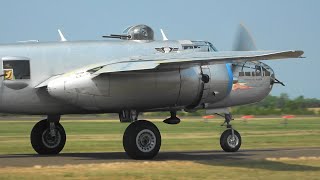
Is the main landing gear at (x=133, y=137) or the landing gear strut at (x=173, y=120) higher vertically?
the landing gear strut at (x=173, y=120)

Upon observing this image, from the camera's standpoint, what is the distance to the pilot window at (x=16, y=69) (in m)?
23.9

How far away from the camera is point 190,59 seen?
71.7 ft

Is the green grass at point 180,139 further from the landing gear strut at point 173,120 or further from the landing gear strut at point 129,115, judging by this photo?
the landing gear strut at point 129,115

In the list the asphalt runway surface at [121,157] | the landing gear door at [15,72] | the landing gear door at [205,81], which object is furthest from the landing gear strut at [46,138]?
the landing gear door at [205,81]

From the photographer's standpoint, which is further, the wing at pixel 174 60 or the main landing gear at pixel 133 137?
the main landing gear at pixel 133 137

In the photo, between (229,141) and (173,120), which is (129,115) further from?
(229,141)

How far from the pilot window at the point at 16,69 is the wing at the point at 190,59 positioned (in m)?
2.76

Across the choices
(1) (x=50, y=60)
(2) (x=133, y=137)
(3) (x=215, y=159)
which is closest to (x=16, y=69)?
(1) (x=50, y=60)

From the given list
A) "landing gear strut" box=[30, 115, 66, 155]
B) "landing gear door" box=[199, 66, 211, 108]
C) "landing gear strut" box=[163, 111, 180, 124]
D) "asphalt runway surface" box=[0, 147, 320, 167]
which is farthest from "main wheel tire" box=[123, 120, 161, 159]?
"landing gear strut" box=[30, 115, 66, 155]

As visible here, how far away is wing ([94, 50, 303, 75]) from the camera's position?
20.8 meters

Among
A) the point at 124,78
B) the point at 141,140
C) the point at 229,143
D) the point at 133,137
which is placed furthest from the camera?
the point at 229,143

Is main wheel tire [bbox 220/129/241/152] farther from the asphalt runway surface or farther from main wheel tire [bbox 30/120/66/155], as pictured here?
main wheel tire [bbox 30/120/66/155]

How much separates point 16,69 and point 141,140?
189 inches

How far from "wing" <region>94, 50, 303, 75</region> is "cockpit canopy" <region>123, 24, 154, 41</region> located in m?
2.75
